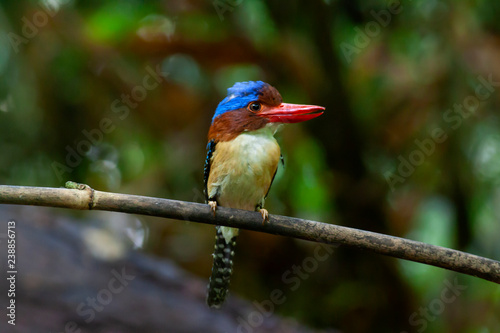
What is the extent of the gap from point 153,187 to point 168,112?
0.63 meters

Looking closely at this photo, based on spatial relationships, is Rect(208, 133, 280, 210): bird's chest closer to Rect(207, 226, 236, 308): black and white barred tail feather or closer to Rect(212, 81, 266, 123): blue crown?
Rect(212, 81, 266, 123): blue crown

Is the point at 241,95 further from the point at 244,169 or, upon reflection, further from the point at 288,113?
the point at 244,169

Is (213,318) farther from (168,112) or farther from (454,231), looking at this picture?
(454,231)

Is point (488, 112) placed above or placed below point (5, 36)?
below

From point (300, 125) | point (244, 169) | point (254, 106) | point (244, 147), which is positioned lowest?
point (300, 125)

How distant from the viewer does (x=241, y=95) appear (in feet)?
8.03

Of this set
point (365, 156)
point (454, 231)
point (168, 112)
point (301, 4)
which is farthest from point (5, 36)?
point (454, 231)

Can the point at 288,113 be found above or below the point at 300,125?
above

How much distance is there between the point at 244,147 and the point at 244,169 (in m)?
0.12

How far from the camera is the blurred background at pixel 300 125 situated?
4.26 meters

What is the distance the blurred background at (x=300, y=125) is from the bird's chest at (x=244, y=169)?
1.55 m

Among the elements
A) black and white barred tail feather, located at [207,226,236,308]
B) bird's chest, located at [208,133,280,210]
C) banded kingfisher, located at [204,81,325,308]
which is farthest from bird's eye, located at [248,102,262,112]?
black and white barred tail feather, located at [207,226,236,308]

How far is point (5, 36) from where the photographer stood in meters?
4.39

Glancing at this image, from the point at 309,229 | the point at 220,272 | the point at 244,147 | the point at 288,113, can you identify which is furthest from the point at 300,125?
the point at 309,229
